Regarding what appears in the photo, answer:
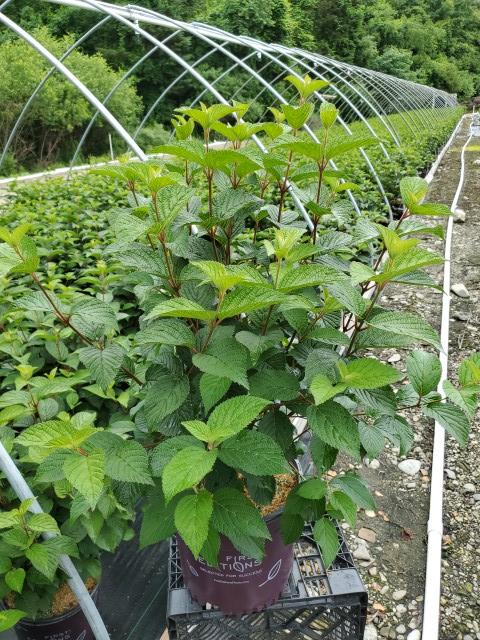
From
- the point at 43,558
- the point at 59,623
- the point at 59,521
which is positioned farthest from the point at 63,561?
the point at 59,623

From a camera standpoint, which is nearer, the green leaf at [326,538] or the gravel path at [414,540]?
the green leaf at [326,538]

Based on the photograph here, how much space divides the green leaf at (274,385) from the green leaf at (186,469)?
0.65 ft

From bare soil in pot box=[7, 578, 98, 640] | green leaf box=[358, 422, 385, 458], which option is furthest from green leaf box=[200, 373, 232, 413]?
bare soil in pot box=[7, 578, 98, 640]

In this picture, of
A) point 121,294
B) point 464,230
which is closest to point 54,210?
point 121,294

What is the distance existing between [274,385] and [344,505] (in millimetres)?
334

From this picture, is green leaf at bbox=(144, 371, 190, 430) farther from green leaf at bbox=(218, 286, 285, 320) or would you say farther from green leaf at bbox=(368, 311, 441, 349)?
green leaf at bbox=(368, 311, 441, 349)

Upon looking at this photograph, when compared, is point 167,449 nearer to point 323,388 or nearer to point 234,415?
point 234,415

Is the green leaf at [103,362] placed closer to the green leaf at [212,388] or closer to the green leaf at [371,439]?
the green leaf at [212,388]

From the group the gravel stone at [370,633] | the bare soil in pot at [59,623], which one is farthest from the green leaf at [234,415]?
the gravel stone at [370,633]

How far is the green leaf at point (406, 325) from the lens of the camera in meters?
0.91

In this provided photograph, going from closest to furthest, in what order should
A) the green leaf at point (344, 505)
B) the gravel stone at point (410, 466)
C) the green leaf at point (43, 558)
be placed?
the green leaf at point (344, 505)
the green leaf at point (43, 558)
the gravel stone at point (410, 466)

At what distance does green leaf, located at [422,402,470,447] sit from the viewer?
994mm

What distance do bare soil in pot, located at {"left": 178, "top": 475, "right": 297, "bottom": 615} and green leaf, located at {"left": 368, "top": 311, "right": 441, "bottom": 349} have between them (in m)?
0.59

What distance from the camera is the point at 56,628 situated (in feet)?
5.14
